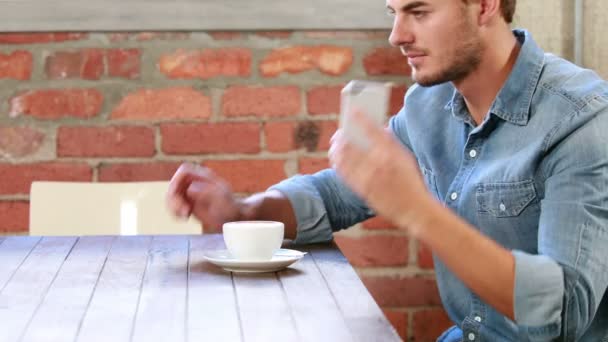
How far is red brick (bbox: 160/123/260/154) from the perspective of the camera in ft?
6.94

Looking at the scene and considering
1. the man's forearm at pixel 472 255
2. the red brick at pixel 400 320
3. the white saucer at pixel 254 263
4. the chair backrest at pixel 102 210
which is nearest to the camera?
the man's forearm at pixel 472 255

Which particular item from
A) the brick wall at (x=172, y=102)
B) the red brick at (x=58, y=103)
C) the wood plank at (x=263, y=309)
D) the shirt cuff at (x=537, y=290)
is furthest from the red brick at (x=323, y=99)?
the shirt cuff at (x=537, y=290)

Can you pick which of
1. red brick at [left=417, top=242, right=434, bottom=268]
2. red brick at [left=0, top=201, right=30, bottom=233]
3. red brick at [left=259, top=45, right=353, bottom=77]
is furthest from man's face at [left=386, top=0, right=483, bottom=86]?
red brick at [left=0, top=201, right=30, bottom=233]

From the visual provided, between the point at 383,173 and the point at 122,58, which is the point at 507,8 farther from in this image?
the point at 122,58

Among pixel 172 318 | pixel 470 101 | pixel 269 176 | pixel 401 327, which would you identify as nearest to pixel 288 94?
pixel 269 176

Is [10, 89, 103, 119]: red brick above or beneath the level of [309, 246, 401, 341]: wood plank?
above

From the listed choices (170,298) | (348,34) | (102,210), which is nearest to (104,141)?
(102,210)

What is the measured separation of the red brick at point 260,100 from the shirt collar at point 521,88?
838mm

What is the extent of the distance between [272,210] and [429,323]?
0.82 meters

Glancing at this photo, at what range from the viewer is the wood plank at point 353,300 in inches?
36.4

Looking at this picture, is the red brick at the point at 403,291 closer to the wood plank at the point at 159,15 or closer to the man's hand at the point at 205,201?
the wood plank at the point at 159,15

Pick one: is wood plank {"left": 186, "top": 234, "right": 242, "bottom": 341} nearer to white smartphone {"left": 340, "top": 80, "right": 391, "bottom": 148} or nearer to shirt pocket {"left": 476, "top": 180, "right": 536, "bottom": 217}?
white smartphone {"left": 340, "top": 80, "right": 391, "bottom": 148}

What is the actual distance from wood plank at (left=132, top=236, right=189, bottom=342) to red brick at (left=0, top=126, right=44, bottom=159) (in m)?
0.70

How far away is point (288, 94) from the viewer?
213 centimetres
